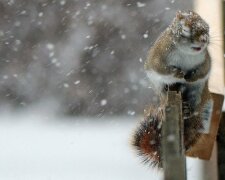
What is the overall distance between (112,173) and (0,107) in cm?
185

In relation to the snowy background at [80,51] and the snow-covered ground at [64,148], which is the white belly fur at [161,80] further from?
the snowy background at [80,51]

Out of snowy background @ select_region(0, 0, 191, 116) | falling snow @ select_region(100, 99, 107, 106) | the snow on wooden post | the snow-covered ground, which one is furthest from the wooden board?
falling snow @ select_region(100, 99, 107, 106)

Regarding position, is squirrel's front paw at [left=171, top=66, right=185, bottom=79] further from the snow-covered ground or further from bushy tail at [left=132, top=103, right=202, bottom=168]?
the snow-covered ground

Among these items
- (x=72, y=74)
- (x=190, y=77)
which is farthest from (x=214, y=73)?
(x=72, y=74)

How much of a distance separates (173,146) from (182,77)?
2.41ft

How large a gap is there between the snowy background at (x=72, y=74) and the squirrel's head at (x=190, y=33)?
8.49 ft

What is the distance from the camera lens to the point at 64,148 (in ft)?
16.8

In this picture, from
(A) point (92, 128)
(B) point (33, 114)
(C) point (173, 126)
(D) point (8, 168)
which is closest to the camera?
(C) point (173, 126)

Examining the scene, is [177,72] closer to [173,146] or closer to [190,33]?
[190,33]

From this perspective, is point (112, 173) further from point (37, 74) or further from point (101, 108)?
point (37, 74)

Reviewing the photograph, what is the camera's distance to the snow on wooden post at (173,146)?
1647 millimetres

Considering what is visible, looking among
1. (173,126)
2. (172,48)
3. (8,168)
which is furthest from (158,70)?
(8,168)

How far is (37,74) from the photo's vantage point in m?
5.73

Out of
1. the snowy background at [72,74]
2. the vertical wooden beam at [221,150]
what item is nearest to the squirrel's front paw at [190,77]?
the vertical wooden beam at [221,150]
